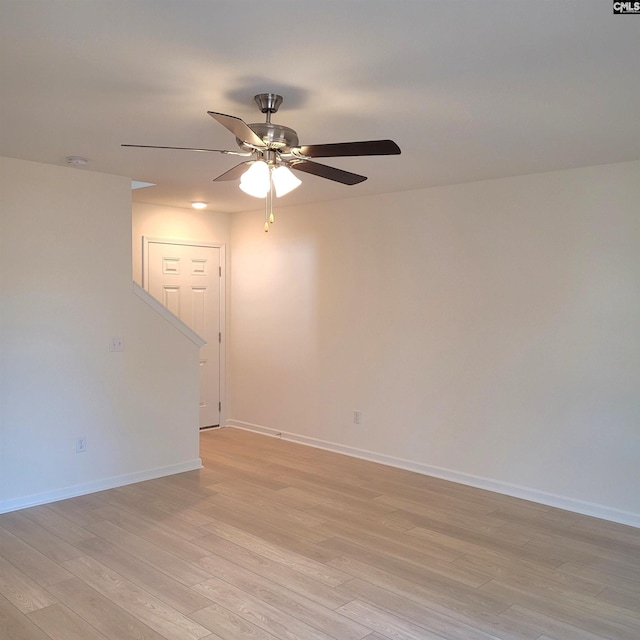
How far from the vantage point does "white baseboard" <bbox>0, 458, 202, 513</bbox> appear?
4062 millimetres

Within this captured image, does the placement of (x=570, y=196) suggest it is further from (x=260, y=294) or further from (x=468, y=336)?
(x=260, y=294)

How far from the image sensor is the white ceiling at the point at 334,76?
1.95 meters

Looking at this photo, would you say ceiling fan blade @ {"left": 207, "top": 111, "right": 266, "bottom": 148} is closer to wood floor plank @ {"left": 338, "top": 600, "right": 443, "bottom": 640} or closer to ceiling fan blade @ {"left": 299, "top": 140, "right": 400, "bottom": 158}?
ceiling fan blade @ {"left": 299, "top": 140, "right": 400, "bottom": 158}

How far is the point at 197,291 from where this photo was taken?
634 centimetres

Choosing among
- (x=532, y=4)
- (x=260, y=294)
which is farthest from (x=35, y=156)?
(x=532, y=4)

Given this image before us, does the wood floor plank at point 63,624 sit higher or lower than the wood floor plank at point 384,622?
higher

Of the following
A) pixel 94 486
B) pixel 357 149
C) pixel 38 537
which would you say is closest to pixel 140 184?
pixel 94 486

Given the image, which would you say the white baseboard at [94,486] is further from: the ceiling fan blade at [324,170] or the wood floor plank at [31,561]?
the ceiling fan blade at [324,170]

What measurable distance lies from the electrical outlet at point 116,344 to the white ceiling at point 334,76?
139cm

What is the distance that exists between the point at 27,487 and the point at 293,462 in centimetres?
211

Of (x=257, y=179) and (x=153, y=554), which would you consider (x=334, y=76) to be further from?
(x=153, y=554)

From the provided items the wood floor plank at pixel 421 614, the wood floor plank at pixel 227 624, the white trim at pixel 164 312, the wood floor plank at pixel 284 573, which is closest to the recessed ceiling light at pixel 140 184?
the white trim at pixel 164 312

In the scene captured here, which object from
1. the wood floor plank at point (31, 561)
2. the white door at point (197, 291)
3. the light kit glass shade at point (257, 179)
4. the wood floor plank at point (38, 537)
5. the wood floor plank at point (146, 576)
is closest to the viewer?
the light kit glass shade at point (257, 179)

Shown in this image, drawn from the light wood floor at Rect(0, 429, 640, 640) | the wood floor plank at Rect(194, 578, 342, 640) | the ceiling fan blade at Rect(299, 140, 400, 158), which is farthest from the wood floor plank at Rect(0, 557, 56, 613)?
the ceiling fan blade at Rect(299, 140, 400, 158)
